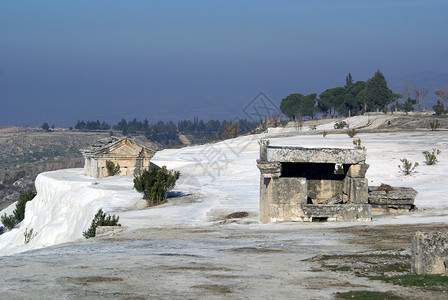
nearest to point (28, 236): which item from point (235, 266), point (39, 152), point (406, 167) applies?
point (406, 167)

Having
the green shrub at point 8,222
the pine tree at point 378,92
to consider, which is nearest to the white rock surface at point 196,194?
the green shrub at point 8,222

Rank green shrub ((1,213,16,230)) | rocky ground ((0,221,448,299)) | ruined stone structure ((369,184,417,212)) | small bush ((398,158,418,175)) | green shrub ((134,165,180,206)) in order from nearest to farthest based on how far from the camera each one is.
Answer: rocky ground ((0,221,448,299)), ruined stone structure ((369,184,417,212)), green shrub ((134,165,180,206)), small bush ((398,158,418,175)), green shrub ((1,213,16,230))

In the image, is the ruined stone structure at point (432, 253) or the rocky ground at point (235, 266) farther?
the ruined stone structure at point (432, 253)

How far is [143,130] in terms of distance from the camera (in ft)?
602

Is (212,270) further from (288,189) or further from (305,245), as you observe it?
(288,189)

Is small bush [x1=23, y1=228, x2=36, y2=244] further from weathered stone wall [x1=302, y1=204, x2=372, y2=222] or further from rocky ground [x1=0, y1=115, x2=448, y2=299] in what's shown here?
weathered stone wall [x1=302, y1=204, x2=372, y2=222]

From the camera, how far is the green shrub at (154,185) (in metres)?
28.1

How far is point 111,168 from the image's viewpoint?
38.1 m

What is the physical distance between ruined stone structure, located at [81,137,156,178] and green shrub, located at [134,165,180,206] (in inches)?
382

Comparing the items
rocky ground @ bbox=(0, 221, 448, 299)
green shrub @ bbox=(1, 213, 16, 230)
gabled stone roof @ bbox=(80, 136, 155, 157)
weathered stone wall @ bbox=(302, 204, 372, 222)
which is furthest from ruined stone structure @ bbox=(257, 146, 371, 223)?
green shrub @ bbox=(1, 213, 16, 230)

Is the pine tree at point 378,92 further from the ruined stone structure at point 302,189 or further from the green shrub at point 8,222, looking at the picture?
the ruined stone structure at point 302,189

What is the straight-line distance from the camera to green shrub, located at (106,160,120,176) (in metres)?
38.0

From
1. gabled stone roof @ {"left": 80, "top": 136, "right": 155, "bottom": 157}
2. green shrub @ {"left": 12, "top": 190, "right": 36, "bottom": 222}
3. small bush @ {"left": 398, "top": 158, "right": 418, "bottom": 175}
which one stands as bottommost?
green shrub @ {"left": 12, "top": 190, "right": 36, "bottom": 222}

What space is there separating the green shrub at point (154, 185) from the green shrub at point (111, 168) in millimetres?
9481
